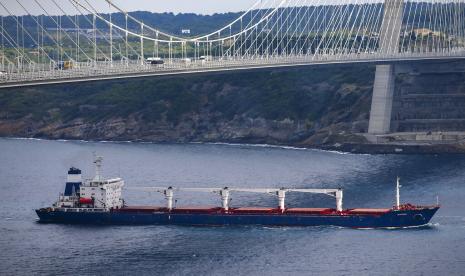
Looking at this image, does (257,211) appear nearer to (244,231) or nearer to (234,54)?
(244,231)

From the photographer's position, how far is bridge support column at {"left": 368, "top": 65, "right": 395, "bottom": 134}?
100938 mm

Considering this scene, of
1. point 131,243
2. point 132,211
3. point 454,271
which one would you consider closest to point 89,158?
point 132,211

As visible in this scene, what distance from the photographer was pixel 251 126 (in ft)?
366

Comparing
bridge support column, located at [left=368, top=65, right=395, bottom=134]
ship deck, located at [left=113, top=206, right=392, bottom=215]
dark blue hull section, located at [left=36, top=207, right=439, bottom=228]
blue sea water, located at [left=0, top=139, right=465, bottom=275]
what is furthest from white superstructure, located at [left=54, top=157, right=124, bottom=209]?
bridge support column, located at [left=368, top=65, right=395, bottom=134]

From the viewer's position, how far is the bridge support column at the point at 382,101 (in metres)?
101

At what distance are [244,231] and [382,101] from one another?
38649mm

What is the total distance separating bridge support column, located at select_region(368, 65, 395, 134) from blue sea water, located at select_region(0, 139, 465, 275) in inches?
266

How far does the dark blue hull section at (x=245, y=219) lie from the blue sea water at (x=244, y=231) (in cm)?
65

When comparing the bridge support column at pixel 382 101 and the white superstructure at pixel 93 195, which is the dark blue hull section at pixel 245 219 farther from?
the bridge support column at pixel 382 101

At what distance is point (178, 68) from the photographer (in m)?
78.7

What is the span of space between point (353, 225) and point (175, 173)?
21024 millimetres

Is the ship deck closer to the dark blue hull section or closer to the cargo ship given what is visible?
the cargo ship

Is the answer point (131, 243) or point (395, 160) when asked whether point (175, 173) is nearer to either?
point (395, 160)

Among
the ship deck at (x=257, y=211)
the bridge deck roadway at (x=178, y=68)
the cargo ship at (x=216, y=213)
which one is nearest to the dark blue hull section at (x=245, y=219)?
the cargo ship at (x=216, y=213)
